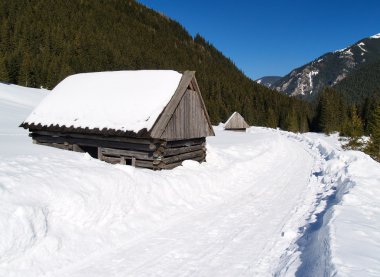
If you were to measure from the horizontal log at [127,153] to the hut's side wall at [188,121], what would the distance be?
43.1 inches

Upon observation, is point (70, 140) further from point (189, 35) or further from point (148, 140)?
point (189, 35)

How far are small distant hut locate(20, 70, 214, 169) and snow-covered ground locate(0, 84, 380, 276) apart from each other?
6.10 feet

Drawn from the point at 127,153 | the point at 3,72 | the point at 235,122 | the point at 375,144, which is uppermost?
the point at 3,72

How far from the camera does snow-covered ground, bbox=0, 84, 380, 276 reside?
6.40m

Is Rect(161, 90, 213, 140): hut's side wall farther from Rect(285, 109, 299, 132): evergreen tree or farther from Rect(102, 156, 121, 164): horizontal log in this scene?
Rect(285, 109, 299, 132): evergreen tree

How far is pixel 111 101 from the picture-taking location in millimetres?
15266

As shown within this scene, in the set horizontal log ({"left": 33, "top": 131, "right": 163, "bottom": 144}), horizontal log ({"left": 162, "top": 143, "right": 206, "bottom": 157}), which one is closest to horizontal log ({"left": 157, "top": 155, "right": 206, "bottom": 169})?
horizontal log ({"left": 162, "top": 143, "right": 206, "bottom": 157})

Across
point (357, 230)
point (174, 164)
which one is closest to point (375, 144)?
point (174, 164)

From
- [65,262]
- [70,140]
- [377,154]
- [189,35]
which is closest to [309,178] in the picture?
[70,140]

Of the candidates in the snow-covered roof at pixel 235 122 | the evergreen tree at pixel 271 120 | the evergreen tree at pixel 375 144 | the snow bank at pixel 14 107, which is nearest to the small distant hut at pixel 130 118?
the snow bank at pixel 14 107

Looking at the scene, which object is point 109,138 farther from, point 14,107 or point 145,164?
point 14,107

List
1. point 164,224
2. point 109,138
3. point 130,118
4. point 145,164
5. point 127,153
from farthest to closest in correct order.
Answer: point 109,138 < point 127,153 < point 145,164 < point 130,118 < point 164,224

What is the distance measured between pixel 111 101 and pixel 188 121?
3.87 meters

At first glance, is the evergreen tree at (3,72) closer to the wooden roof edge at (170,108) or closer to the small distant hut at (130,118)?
the small distant hut at (130,118)
